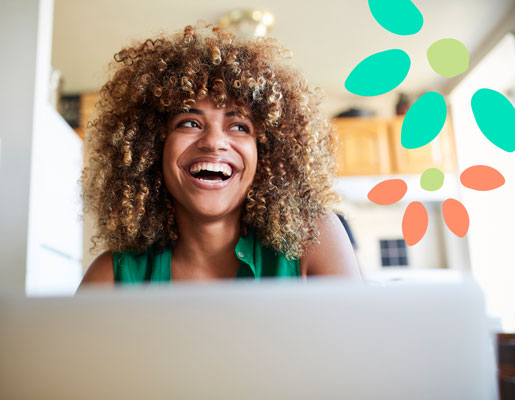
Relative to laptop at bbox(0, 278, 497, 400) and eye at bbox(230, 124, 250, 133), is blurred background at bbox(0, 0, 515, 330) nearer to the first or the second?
eye at bbox(230, 124, 250, 133)

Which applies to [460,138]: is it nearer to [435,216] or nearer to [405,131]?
[435,216]

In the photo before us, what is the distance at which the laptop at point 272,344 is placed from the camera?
0.35m

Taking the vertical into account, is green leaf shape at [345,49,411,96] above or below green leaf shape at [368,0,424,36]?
below

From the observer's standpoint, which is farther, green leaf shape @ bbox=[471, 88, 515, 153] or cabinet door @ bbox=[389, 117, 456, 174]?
cabinet door @ bbox=[389, 117, 456, 174]

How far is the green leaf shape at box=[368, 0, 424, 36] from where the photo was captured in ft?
5.79

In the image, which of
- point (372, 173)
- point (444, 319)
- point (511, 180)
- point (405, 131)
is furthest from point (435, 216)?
point (444, 319)

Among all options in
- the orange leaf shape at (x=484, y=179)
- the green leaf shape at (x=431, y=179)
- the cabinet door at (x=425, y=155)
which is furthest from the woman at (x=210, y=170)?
the cabinet door at (x=425, y=155)

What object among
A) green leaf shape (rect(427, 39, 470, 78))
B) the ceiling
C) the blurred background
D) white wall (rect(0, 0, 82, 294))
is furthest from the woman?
the ceiling

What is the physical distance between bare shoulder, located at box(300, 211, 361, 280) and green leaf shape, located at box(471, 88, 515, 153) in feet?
2.65

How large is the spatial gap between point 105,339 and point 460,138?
389 cm

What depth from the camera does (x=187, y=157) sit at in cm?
110

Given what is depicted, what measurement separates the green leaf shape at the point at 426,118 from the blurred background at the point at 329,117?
1.60 ft

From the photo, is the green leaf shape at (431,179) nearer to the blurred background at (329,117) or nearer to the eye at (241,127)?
the blurred background at (329,117)

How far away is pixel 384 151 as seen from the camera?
3848 mm
